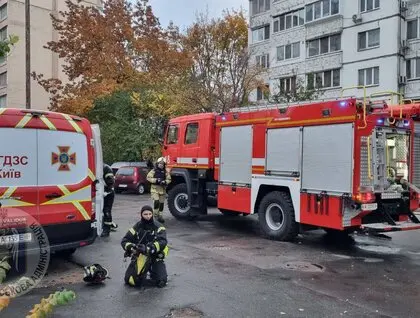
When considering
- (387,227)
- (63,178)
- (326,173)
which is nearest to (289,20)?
(326,173)

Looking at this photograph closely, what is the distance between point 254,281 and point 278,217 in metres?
3.44

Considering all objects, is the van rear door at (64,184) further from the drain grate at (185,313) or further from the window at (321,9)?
the window at (321,9)

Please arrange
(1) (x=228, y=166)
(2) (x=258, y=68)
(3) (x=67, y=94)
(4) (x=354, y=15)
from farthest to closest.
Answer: (4) (x=354, y=15)
(2) (x=258, y=68)
(3) (x=67, y=94)
(1) (x=228, y=166)

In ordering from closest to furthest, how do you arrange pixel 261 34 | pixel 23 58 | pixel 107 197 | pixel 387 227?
pixel 387 227
pixel 107 197
pixel 261 34
pixel 23 58

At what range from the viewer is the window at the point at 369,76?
2958 centimetres

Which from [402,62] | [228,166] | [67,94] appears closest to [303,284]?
[228,166]

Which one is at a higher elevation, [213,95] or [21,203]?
[213,95]

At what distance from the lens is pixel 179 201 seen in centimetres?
1265

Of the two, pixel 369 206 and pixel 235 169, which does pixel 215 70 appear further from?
pixel 369 206

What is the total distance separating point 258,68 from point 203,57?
345 cm

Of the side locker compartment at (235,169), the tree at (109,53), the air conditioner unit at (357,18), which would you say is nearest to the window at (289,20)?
the air conditioner unit at (357,18)

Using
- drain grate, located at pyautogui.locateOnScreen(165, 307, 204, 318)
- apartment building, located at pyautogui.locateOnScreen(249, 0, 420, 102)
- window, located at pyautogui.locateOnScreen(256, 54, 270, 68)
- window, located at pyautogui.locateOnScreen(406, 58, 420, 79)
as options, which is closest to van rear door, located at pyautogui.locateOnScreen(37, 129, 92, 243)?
drain grate, located at pyautogui.locateOnScreen(165, 307, 204, 318)

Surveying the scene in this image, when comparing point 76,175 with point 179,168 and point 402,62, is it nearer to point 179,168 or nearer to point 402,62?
point 179,168

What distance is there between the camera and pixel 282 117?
9.42m
